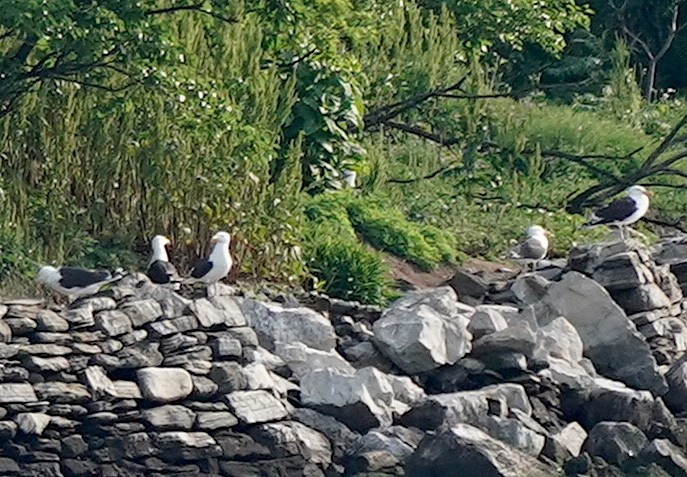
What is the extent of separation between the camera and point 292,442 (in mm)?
12539

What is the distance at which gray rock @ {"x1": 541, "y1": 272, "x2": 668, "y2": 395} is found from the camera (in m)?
15.1

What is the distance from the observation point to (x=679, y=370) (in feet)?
50.1

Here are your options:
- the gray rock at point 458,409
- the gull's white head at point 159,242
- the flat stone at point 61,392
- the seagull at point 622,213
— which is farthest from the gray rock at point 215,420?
the seagull at point 622,213

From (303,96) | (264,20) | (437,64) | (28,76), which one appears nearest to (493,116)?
(437,64)

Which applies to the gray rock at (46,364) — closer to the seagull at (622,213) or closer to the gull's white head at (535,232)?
the gull's white head at (535,232)

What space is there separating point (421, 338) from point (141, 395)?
251 cm

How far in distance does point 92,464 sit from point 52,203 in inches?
141

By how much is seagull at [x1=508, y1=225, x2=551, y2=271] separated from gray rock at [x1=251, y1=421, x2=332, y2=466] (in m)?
5.50

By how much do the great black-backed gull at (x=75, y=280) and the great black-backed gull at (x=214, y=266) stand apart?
123cm

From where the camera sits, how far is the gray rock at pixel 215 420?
12.3 meters

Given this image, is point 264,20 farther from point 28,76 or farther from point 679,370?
point 679,370

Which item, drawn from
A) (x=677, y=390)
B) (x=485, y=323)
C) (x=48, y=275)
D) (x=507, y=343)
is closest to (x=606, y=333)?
(x=677, y=390)

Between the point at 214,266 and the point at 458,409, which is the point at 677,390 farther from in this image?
the point at 214,266

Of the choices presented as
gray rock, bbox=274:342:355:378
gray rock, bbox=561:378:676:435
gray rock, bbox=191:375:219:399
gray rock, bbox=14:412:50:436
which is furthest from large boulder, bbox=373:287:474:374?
gray rock, bbox=14:412:50:436
